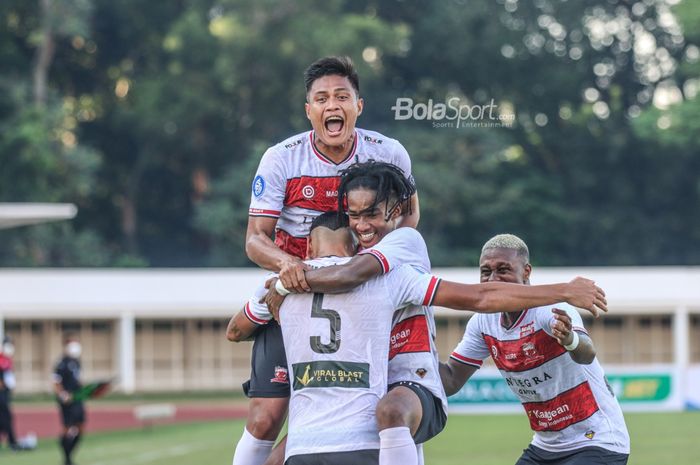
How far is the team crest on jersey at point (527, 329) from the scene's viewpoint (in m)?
6.96

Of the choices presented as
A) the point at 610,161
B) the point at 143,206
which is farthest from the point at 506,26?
the point at 143,206

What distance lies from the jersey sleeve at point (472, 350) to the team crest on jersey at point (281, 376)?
990 mm

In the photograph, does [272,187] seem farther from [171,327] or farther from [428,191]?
[428,191]

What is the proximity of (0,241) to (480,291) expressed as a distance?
44.1 meters

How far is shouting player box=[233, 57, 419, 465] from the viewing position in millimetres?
6473

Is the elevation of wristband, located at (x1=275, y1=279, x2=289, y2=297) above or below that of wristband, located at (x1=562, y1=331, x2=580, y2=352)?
above

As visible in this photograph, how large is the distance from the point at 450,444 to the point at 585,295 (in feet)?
53.2

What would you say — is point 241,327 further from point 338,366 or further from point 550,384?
point 550,384

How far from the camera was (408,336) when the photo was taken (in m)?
6.21

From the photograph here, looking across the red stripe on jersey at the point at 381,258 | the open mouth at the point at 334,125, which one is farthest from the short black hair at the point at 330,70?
the red stripe on jersey at the point at 381,258

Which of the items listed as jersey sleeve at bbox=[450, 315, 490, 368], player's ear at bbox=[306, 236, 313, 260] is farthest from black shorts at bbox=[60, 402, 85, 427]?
player's ear at bbox=[306, 236, 313, 260]

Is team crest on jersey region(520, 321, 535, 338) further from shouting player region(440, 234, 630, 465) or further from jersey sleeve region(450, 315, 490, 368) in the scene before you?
jersey sleeve region(450, 315, 490, 368)

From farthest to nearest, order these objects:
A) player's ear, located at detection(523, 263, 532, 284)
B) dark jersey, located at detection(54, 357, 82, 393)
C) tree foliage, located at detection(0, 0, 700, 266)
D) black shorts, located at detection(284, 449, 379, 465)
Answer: tree foliage, located at detection(0, 0, 700, 266) → dark jersey, located at detection(54, 357, 82, 393) → player's ear, located at detection(523, 263, 532, 284) → black shorts, located at detection(284, 449, 379, 465)

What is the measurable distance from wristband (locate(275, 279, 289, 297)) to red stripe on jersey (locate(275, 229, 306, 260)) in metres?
0.70
